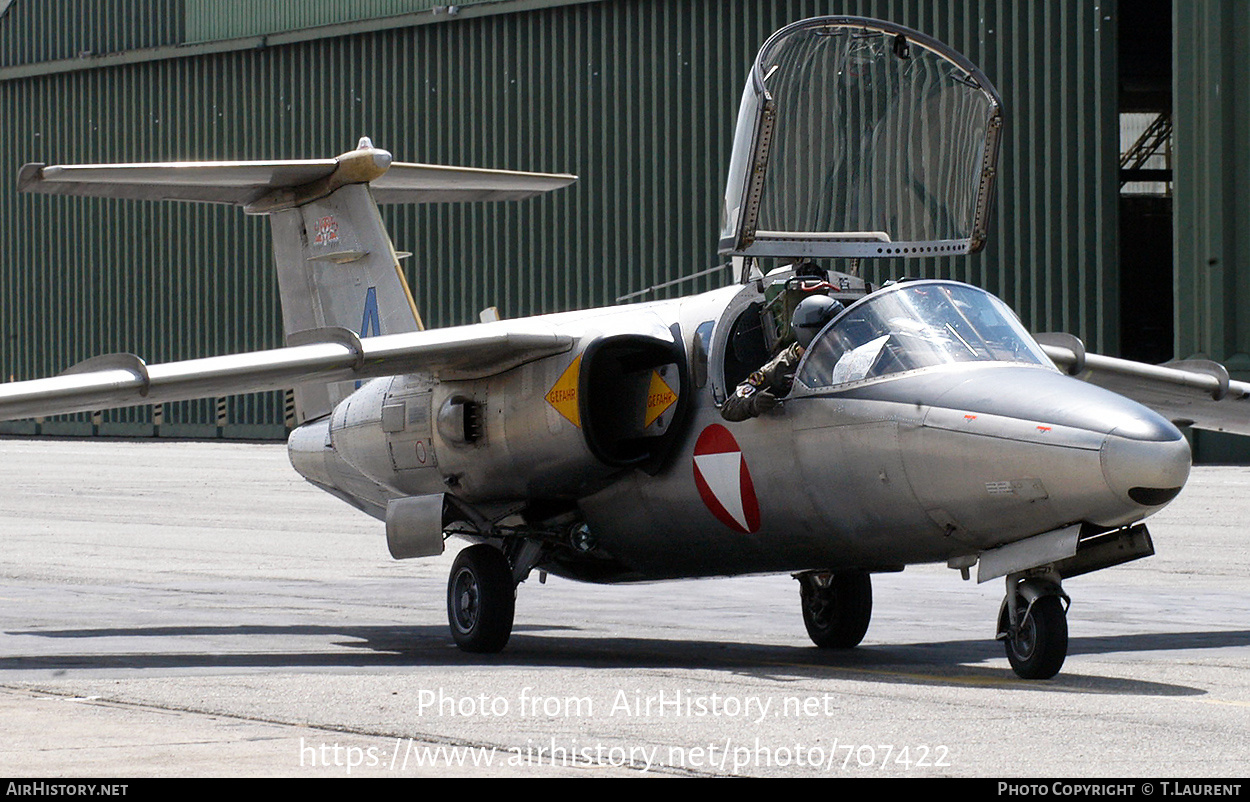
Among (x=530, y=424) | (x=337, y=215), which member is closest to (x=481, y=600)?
(x=530, y=424)

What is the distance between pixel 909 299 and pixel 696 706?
9.76ft

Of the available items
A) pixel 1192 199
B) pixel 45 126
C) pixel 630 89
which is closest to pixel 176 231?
pixel 45 126

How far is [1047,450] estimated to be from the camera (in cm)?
884

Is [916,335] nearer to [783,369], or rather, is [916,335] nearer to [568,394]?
[783,369]

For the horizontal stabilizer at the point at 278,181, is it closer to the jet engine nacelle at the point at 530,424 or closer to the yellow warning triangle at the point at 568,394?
the jet engine nacelle at the point at 530,424

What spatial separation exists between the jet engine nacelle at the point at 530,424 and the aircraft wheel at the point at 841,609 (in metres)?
1.65

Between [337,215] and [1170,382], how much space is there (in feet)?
23.9

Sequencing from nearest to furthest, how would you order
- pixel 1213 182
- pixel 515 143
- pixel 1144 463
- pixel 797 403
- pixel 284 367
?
pixel 1144 463 → pixel 797 403 → pixel 284 367 → pixel 1213 182 → pixel 515 143

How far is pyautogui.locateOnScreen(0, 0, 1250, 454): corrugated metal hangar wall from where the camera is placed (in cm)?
3294

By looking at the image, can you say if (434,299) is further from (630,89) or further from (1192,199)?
(1192,199)

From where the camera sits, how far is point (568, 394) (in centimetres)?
1166

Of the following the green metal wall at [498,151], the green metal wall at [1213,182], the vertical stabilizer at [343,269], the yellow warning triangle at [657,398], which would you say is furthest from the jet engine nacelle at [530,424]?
the green metal wall at [498,151]

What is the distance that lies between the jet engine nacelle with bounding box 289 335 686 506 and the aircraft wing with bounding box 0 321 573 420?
0.27 metres

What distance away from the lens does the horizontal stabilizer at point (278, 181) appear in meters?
13.5
